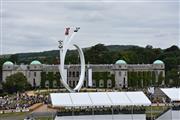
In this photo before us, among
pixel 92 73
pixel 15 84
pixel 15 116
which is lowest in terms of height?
pixel 15 116

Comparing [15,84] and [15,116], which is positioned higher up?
[15,84]

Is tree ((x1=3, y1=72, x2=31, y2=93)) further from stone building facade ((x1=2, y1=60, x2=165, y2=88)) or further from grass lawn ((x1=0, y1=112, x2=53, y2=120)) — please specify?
grass lawn ((x1=0, y1=112, x2=53, y2=120))

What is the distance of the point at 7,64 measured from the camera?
105 metres

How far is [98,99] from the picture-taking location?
40.2 metres

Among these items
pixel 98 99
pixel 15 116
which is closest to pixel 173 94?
pixel 98 99

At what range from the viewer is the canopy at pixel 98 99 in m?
39.0

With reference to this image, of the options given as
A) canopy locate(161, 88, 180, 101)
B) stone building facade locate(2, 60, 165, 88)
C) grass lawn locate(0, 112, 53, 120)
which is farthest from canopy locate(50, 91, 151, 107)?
stone building facade locate(2, 60, 165, 88)

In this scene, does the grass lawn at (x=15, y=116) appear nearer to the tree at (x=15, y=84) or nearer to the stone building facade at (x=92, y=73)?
the tree at (x=15, y=84)

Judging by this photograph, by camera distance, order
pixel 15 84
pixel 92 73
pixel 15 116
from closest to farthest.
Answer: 1. pixel 15 116
2. pixel 15 84
3. pixel 92 73

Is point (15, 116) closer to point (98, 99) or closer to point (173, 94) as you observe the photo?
point (98, 99)

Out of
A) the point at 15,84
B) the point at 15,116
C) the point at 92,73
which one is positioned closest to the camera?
the point at 15,116

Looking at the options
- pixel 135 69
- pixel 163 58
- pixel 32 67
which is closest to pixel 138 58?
pixel 163 58

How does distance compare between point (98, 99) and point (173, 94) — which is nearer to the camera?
point (98, 99)

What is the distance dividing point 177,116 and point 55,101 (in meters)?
8.64
